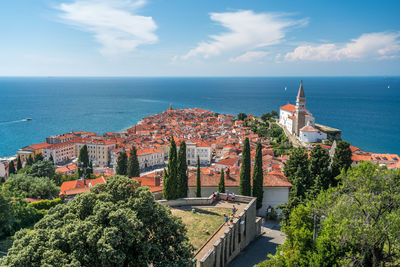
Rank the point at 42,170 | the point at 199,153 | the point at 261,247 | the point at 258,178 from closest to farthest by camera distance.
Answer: the point at 261,247
the point at 258,178
the point at 42,170
the point at 199,153

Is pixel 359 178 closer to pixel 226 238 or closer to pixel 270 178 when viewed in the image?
pixel 226 238

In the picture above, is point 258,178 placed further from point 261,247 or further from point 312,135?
point 312,135

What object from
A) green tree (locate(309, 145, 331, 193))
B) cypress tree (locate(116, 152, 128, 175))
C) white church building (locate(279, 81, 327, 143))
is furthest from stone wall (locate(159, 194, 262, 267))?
white church building (locate(279, 81, 327, 143))

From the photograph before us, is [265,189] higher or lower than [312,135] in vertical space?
higher

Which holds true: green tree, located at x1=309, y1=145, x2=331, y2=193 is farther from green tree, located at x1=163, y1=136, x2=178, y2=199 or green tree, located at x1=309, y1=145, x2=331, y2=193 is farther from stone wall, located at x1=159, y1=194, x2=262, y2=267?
green tree, located at x1=163, y1=136, x2=178, y2=199

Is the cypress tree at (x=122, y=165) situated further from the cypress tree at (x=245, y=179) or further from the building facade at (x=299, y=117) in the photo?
the building facade at (x=299, y=117)

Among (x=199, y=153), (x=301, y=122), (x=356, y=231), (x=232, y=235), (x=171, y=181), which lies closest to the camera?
(x=356, y=231)

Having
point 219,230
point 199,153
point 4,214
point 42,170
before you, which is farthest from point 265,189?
point 199,153

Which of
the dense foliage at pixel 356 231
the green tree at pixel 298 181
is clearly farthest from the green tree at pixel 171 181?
the dense foliage at pixel 356 231

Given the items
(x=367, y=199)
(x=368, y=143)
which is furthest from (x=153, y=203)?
(x=368, y=143)
